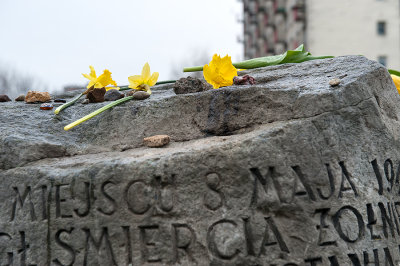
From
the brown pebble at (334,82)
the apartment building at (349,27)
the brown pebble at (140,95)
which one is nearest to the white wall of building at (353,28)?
the apartment building at (349,27)

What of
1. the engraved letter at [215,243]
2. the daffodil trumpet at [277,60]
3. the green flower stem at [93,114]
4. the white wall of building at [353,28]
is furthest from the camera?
the white wall of building at [353,28]

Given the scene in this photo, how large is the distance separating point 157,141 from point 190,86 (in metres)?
0.40

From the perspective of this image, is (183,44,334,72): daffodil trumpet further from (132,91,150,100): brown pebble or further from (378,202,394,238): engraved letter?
(378,202,394,238): engraved letter

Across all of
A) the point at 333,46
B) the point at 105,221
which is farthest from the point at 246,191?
the point at 333,46

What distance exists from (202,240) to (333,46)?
1972 centimetres

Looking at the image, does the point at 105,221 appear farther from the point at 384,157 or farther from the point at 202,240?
the point at 384,157

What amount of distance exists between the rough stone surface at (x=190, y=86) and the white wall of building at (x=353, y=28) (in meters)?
18.7

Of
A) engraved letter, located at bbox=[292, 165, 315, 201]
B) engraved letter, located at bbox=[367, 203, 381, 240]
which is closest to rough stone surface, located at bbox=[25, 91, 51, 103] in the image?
engraved letter, located at bbox=[292, 165, 315, 201]

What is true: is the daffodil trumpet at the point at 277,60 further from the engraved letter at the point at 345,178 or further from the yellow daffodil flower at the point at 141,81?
the engraved letter at the point at 345,178

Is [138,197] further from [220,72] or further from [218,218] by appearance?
[220,72]

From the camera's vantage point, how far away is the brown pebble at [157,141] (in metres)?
2.32

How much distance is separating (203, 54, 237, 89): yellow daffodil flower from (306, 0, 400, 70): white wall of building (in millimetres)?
18668

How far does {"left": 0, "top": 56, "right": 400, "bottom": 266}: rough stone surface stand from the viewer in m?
2.08

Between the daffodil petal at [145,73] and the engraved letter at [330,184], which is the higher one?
the daffodil petal at [145,73]
